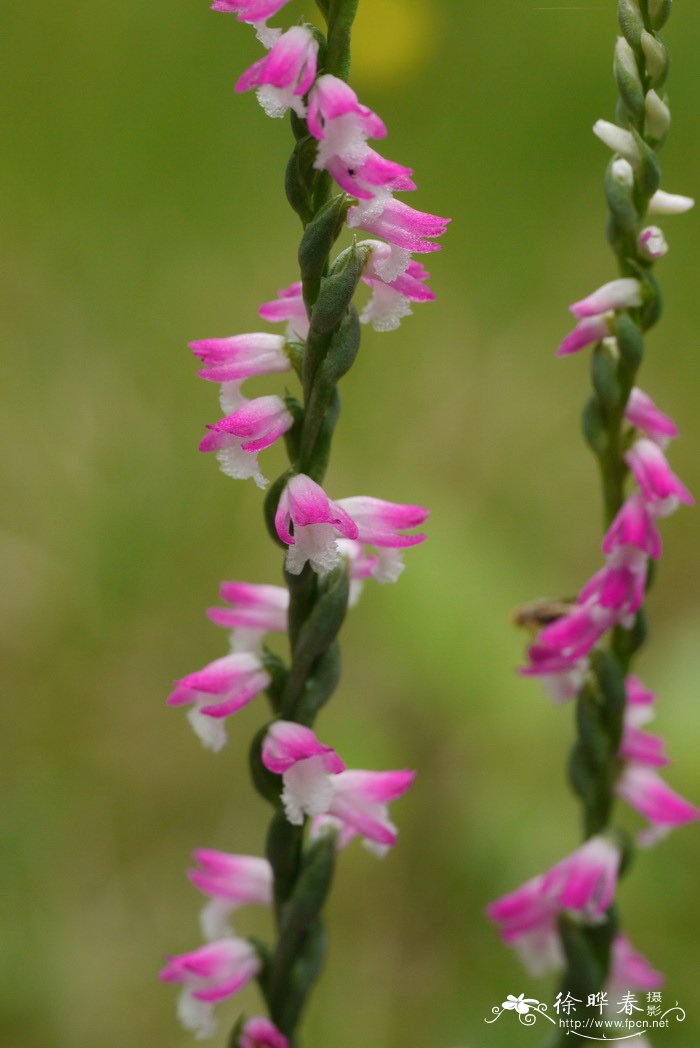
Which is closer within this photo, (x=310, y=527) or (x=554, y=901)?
(x=310, y=527)

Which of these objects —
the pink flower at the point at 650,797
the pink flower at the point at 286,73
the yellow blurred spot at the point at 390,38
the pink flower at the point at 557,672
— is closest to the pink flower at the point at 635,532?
the pink flower at the point at 557,672

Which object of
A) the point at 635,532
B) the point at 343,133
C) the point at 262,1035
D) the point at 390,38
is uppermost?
the point at 390,38

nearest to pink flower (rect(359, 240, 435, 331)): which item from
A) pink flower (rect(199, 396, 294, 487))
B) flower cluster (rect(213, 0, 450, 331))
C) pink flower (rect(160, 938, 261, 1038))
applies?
flower cluster (rect(213, 0, 450, 331))

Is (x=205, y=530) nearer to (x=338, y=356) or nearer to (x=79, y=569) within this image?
(x=79, y=569)

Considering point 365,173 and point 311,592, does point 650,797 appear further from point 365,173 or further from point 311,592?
point 365,173

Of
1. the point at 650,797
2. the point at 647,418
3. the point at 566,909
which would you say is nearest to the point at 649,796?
the point at 650,797

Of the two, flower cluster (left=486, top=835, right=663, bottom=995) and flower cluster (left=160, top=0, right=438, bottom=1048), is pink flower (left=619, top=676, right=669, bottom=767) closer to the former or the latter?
flower cluster (left=486, top=835, right=663, bottom=995)

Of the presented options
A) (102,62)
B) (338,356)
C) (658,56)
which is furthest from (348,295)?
(102,62)
